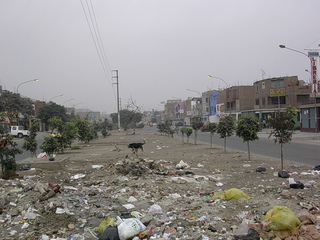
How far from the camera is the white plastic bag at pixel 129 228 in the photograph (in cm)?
547

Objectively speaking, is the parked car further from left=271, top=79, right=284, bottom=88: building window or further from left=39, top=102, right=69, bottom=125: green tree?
left=39, top=102, right=69, bottom=125: green tree

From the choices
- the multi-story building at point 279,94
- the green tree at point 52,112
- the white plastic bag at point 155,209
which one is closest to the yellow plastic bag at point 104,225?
the white plastic bag at point 155,209

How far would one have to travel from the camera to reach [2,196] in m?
8.13

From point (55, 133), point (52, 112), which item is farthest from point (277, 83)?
point (55, 133)

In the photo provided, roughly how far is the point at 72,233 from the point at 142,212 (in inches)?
61.2

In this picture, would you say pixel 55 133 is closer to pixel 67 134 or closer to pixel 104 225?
pixel 67 134

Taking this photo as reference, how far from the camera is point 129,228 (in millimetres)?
5523

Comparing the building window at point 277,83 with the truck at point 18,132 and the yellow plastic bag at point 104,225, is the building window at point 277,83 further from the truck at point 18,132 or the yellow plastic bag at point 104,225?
the yellow plastic bag at point 104,225

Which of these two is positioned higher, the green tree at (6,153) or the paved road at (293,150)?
the green tree at (6,153)

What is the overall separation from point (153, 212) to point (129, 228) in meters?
1.30

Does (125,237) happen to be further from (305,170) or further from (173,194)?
(305,170)

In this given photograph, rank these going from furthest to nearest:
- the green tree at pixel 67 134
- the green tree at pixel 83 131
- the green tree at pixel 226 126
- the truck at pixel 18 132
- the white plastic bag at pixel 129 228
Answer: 1. the truck at pixel 18 132
2. the green tree at pixel 83 131
3. the green tree at pixel 67 134
4. the green tree at pixel 226 126
5. the white plastic bag at pixel 129 228

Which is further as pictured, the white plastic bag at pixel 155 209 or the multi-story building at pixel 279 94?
the multi-story building at pixel 279 94

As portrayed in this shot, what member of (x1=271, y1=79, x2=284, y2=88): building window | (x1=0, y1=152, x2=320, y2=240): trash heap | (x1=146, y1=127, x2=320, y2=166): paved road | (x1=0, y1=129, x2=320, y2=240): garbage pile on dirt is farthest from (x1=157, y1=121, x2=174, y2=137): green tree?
(x1=0, y1=152, x2=320, y2=240): trash heap
